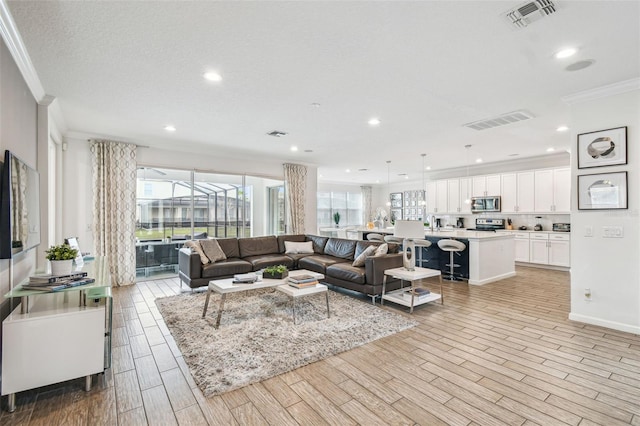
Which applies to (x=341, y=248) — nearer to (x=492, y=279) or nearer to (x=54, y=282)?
(x=492, y=279)

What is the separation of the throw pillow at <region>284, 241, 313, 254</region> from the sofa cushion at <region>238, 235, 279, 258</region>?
25cm

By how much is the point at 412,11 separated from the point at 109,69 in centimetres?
277

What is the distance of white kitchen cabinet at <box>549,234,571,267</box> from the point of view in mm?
6797

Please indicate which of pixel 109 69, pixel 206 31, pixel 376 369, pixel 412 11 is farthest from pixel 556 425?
pixel 109 69

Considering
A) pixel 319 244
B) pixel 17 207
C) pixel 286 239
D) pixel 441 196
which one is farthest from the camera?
pixel 441 196

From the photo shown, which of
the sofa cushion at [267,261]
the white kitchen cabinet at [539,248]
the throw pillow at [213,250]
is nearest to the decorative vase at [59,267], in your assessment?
the throw pillow at [213,250]

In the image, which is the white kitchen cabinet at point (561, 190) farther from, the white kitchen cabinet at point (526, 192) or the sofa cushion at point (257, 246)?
the sofa cushion at point (257, 246)

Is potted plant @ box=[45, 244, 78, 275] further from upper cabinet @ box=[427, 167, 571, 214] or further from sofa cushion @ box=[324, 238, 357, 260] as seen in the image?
upper cabinet @ box=[427, 167, 571, 214]

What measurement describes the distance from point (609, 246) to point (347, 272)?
312cm

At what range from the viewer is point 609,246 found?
11.1 ft

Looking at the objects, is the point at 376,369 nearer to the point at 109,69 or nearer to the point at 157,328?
the point at 157,328

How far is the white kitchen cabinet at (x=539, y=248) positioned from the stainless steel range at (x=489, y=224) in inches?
34.1

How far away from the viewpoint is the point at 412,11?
208cm

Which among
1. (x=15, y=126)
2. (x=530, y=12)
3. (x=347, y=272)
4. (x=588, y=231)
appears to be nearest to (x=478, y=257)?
(x=588, y=231)
